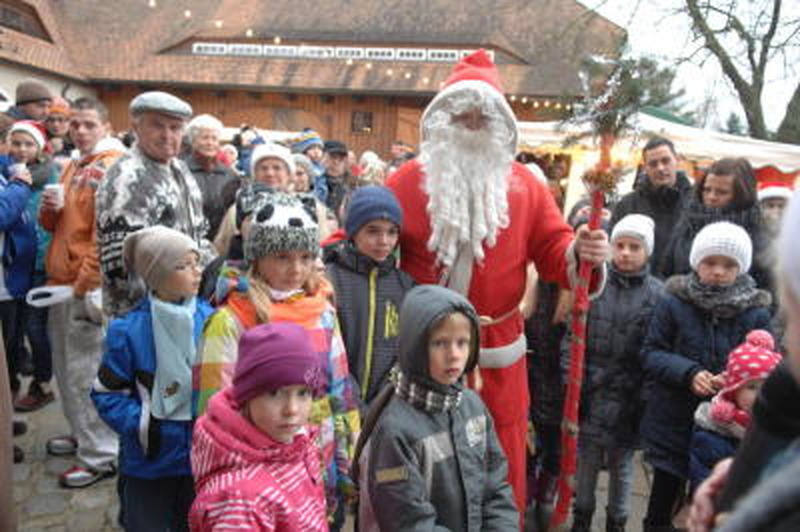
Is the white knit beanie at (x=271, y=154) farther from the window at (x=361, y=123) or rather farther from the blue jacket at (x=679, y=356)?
the window at (x=361, y=123)

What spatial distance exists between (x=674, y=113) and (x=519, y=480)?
11044 mm

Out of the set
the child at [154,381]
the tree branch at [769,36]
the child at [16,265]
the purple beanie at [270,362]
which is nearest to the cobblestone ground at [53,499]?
the child at [16,265]

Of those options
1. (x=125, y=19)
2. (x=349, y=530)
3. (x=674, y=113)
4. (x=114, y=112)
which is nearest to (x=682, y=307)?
(x=349, y=530)

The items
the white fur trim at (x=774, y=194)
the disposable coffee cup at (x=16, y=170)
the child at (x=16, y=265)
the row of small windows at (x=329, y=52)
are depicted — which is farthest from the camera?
the row of small windows at (x=329, y=52)

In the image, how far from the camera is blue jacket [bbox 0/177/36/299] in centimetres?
389

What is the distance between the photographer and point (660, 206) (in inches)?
188

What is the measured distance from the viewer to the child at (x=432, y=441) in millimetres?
1968

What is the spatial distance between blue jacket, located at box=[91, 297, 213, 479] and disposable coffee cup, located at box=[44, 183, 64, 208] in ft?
5.56

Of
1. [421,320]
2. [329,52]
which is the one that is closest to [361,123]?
[329,52]

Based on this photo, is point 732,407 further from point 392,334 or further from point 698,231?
point 698,231

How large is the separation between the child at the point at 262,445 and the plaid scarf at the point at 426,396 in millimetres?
351

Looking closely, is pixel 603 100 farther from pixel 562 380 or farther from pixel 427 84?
pixel 427 84

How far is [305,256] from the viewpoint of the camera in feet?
7.84

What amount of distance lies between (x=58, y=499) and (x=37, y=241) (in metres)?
1.77
